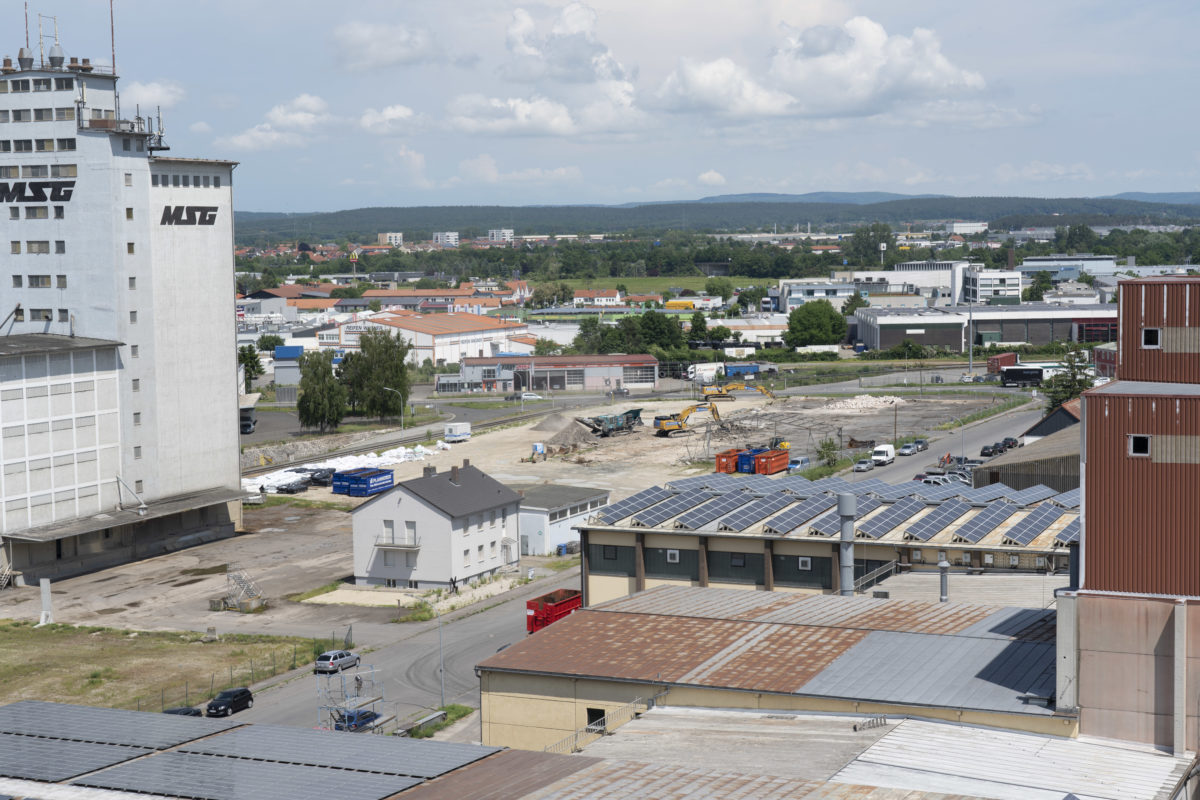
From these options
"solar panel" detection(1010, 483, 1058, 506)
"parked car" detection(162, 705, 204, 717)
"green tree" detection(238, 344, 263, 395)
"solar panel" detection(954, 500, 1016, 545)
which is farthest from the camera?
"green tree" detection(238, 344, 263, 395)

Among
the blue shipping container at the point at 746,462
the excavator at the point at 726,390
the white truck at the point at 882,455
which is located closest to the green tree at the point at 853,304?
the excavator at the point at 726,390

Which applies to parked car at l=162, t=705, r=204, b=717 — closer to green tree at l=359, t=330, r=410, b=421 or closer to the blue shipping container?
the blue shipping container

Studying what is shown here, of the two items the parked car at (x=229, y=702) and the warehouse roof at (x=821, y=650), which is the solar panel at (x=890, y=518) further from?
the parked car at (x=229, y=702)

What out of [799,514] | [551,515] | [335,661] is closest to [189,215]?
[551,515]

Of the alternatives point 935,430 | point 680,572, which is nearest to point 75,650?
point 680,572

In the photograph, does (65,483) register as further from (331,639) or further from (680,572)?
(680,572)

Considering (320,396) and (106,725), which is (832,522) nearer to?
(106,725)

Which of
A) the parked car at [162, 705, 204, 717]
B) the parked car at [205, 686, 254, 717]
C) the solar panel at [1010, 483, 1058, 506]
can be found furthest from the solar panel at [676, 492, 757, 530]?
the parked car at [162, 705, 204, 717]
